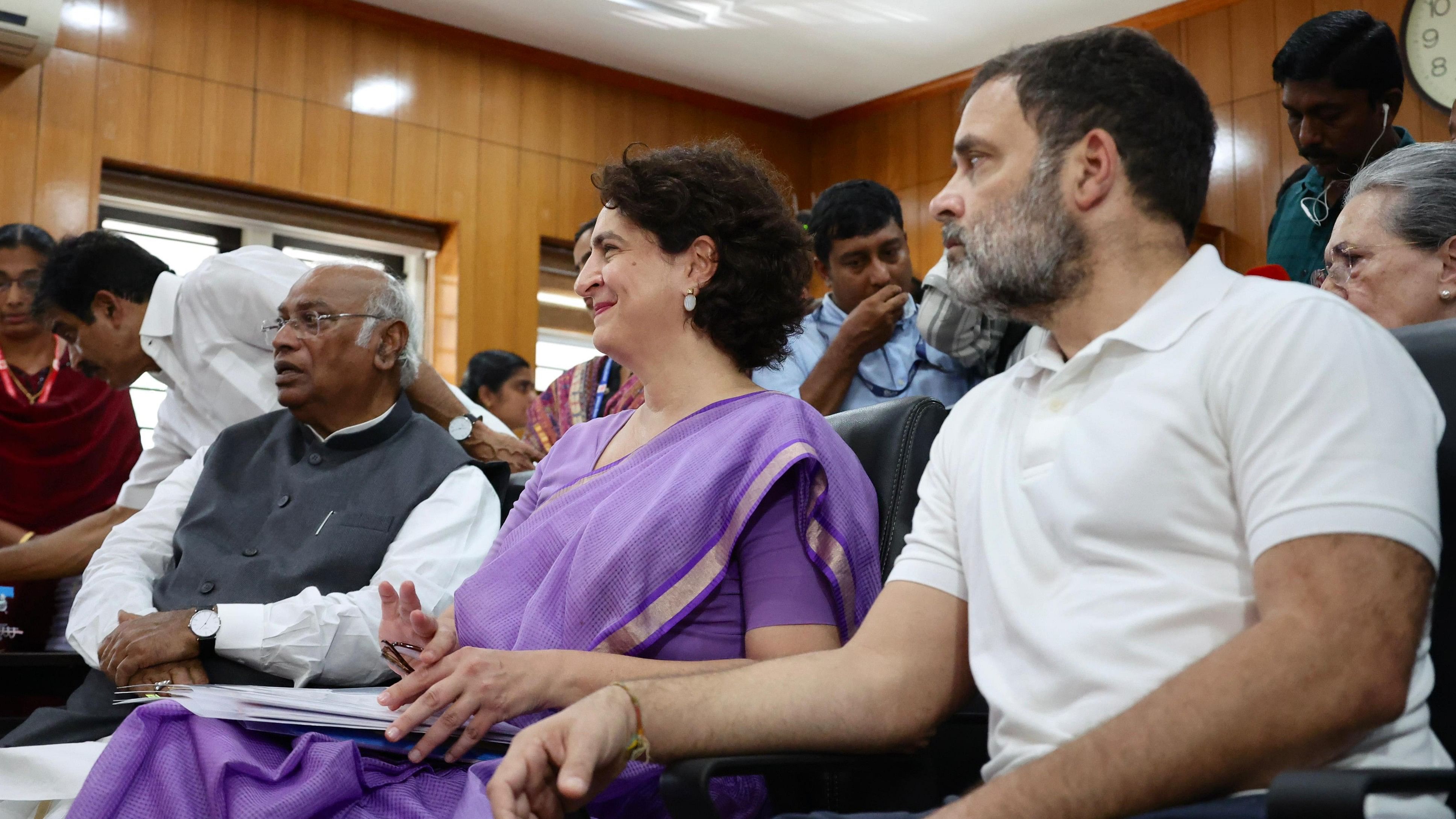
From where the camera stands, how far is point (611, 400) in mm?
2982

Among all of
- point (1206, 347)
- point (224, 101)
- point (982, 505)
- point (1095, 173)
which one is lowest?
point (982, 505)

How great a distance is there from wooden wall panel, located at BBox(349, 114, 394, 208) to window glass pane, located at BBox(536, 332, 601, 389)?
1132 mm

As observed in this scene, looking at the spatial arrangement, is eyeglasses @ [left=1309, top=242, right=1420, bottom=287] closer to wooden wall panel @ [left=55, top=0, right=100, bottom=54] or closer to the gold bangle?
the gold bangle

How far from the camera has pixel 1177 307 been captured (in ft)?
3.83

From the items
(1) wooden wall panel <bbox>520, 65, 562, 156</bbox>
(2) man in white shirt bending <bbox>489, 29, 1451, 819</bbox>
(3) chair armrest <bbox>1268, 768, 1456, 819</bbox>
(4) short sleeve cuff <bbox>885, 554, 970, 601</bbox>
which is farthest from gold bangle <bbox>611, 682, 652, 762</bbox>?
(1) wooden wall panel <bbox>520, 65, 562, 156</bbox>

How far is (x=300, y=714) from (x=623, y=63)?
6.19 metres

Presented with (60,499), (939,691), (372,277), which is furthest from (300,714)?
(60,499)

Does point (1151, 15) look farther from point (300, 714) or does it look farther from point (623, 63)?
point (300, 714)

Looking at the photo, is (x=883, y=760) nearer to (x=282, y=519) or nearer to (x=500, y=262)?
(x=282, y=519)

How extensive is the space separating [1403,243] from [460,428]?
5.77 feet

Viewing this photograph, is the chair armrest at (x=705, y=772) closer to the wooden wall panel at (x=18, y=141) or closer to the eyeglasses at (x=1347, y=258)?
the eyeglasses at (x=1347, y=258)

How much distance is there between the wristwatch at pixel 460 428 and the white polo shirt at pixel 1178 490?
1.58 meters

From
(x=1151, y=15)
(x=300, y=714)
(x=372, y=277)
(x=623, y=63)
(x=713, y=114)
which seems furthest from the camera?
(x=713, y=114)

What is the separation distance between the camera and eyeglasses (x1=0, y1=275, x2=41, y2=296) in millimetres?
3846
